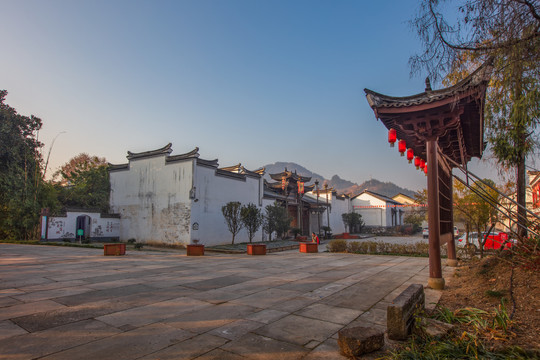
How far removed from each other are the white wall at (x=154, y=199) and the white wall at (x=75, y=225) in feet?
2.13

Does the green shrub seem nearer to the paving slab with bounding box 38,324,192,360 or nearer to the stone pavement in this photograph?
the stone pavement

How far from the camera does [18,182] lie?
20297mm

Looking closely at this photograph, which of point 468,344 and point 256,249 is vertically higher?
point 468,344

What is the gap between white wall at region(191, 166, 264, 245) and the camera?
63.9 ft

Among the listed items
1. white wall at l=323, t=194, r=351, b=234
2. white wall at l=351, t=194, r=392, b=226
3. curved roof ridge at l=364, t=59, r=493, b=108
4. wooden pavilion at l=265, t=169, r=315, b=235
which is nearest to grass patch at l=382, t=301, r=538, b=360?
curved roof ridge at l=364, t=59, r=493, b=108

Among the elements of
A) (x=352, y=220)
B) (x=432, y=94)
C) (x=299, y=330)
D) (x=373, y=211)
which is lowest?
(x=299, y=330)

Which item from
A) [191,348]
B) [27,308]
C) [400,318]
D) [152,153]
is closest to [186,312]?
[191,348]

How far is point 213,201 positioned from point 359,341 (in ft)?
60.2

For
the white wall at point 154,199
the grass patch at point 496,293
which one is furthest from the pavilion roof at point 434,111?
the white wall at point 154,199

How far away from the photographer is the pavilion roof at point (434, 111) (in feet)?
17.9

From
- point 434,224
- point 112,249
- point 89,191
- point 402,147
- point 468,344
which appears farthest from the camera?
point 89,191

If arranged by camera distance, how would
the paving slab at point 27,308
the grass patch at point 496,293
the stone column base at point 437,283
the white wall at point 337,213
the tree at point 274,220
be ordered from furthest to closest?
the white wall at point 337,213
the tree at point 274,220
the stone column base at point 437,283
the grass patch at point 496,293
the paving slab at point 27,308

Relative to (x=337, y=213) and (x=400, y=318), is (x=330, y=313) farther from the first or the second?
(x=337, y=213)

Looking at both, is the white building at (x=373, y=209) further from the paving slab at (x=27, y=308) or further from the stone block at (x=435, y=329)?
the paving slab at (x=27, y=308)
